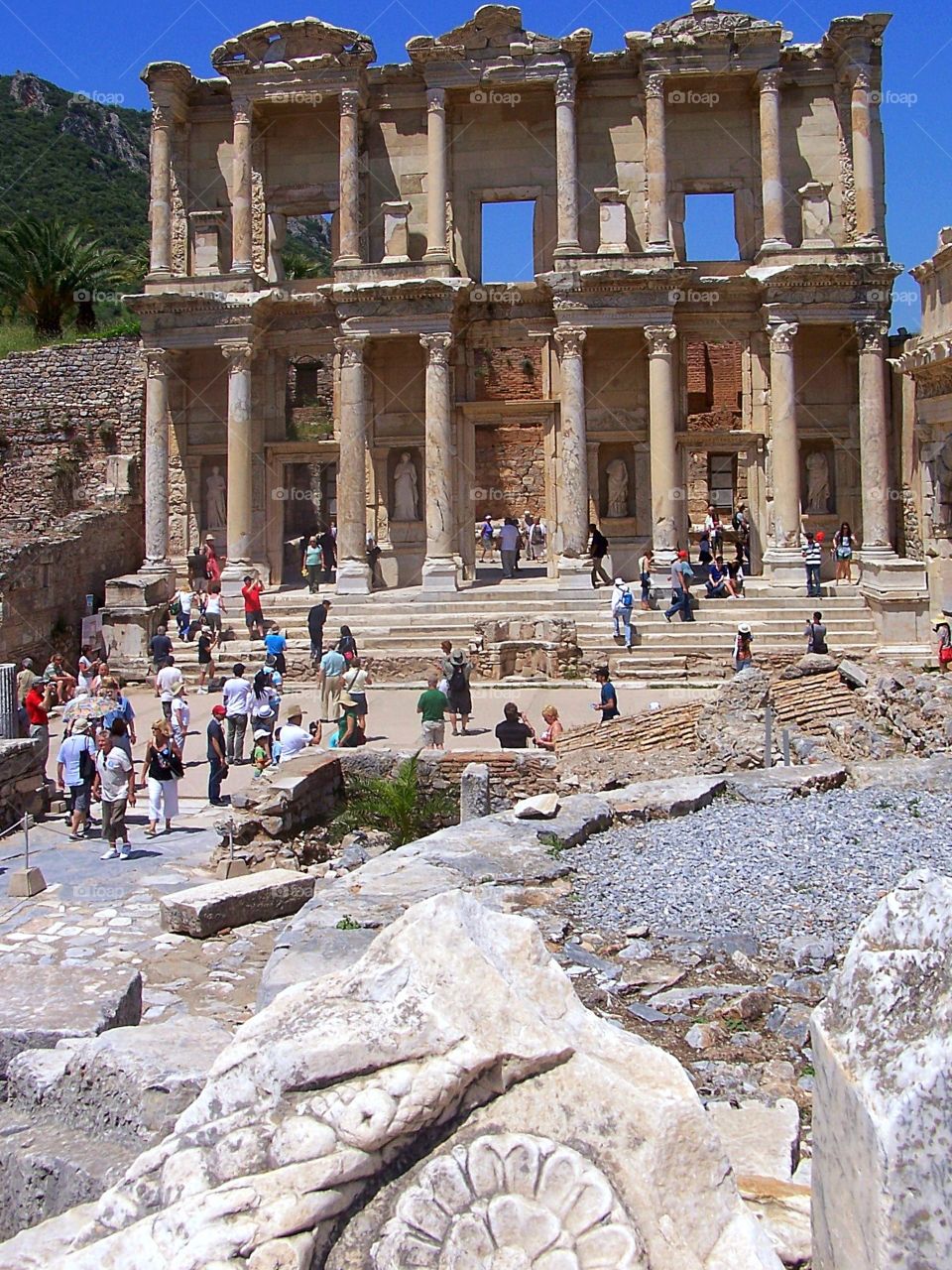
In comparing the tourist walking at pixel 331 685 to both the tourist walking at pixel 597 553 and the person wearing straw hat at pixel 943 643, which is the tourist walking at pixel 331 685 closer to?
the tourist walking at pixel 597 553

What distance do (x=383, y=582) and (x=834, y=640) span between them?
993cm

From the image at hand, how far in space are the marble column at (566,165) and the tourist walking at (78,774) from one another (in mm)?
16405

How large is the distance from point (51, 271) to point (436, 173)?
1396cm

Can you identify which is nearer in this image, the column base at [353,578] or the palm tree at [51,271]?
the column base at [353,578]

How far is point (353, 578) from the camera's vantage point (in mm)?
24125

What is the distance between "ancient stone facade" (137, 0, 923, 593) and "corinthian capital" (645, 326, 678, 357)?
5 cm

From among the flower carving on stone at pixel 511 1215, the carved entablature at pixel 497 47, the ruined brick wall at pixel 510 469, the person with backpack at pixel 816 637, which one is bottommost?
the flower carving on stone at pixel 511 1215

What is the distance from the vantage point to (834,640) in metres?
21.2

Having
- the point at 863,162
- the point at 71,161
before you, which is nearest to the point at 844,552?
the point at 863,162

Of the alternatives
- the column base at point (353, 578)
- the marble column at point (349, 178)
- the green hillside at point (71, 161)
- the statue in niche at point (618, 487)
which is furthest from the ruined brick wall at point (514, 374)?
the green hillside at point (71, 161)

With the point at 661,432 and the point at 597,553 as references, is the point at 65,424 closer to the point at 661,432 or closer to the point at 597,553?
the point at 597,553

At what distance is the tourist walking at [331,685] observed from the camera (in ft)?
55.7

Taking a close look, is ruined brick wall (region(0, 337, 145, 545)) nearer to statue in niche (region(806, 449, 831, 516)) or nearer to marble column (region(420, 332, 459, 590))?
marble column (region(420, 332, 459, 590))

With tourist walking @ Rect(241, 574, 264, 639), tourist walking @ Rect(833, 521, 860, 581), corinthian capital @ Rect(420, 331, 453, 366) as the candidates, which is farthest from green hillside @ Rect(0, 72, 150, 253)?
tourist walking @ Rect(833, 521, 860, 581)
